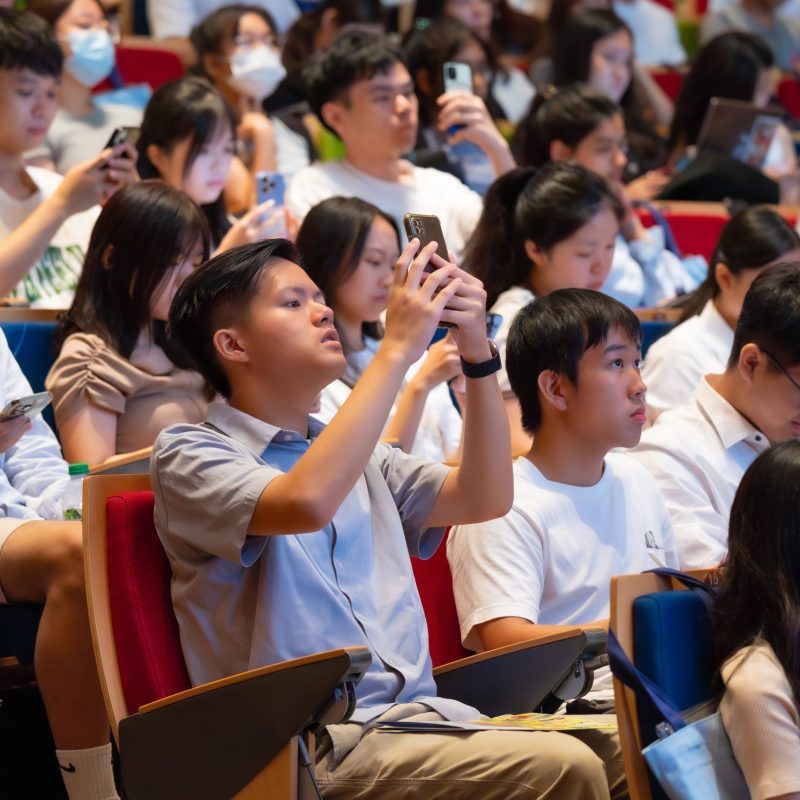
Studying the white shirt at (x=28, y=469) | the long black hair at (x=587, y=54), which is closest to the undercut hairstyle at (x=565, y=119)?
the long black hair at (x=587, y=54)

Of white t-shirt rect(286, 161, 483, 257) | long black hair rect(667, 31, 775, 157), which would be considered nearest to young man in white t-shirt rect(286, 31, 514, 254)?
white t-shirt rect(286, 161, 483, 257)

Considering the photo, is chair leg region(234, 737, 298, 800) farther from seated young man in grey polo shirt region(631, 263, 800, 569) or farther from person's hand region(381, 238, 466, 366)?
seated young man in grey polo shirt region(631, 263, 800, 569)

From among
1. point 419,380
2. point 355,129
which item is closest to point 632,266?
point 355,129

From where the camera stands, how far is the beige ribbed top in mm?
1709

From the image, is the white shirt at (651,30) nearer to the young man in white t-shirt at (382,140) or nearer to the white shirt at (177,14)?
the white shirt at (177,14)

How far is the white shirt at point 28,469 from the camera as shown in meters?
2.46

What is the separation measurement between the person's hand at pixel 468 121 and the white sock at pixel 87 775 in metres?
2.38

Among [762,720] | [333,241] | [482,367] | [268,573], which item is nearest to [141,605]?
[268,573]

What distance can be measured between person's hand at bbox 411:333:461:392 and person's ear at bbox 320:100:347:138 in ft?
4.44

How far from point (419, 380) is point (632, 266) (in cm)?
141

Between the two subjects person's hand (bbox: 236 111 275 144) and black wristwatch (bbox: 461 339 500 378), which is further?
person's hand (bbox: 236 111 275 144)

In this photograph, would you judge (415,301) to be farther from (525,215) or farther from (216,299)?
(525,215)

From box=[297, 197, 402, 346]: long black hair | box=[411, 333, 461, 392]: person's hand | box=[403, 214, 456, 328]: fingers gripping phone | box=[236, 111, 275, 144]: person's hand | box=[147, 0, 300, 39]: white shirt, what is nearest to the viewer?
box=[403, 214, 456, 328]: fingers gripping phone

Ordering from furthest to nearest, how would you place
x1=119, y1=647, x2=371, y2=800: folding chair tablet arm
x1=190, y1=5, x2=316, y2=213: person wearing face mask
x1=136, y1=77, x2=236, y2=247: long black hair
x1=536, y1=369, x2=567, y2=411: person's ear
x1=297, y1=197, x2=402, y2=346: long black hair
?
1. x1=190, y1=5, x2=316, y2=213: person wearing face mask
2. x1=136, y1=77, x2=236, y2=247: long black hair
3. x1=297, y1=197, x2=402, y2=346: long black hair
4. x1=536, y1=369, x2=567, y2=411: person's ear
5. x1=119, y1=647, x2=371, y2=800: folding chair tablet arm
